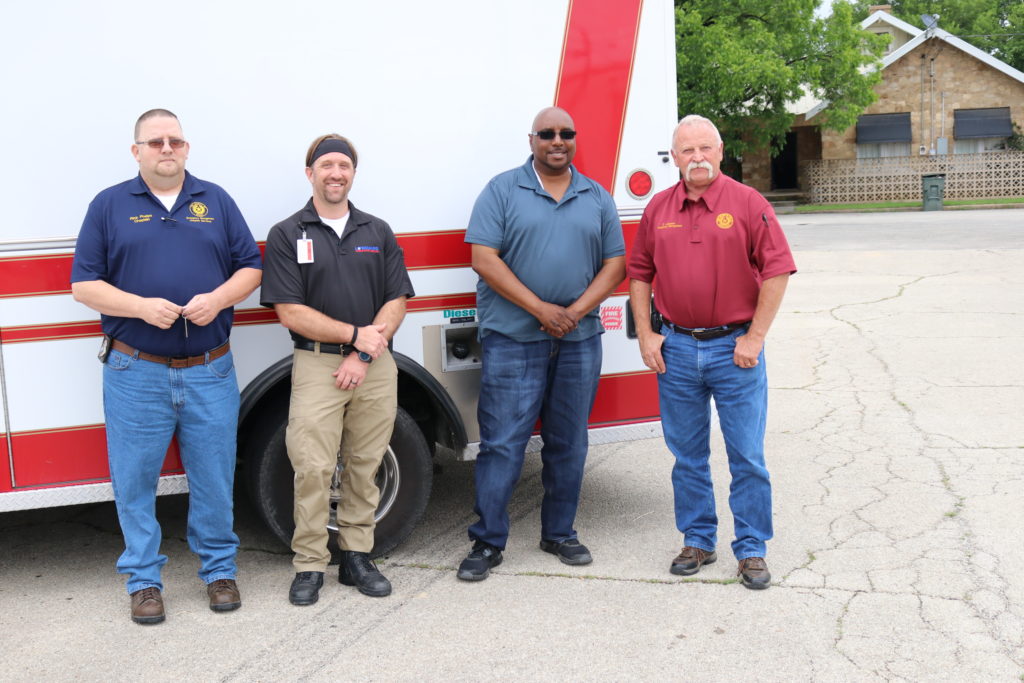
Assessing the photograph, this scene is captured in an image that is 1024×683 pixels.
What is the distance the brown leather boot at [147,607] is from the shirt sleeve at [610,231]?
7.71ft

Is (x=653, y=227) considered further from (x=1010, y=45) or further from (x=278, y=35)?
(x=1010, y=45)

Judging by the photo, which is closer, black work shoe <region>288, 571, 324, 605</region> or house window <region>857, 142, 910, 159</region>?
black work shoe <region>288, 571, 324, 605</region>

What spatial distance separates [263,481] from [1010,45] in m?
48.2

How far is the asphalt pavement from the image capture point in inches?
146

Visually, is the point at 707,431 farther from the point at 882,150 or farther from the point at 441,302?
the point at 882,150

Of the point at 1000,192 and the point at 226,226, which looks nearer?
the point at 226,226

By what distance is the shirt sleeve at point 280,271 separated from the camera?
413cm

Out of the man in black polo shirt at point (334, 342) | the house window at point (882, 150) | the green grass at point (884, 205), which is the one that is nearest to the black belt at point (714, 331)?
the man in black polo shirt at point (334, 342)

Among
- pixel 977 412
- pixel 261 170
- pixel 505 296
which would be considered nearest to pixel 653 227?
pixel 505 296

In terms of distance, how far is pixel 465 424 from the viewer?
4.88 m

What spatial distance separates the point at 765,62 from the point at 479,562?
26.2 m

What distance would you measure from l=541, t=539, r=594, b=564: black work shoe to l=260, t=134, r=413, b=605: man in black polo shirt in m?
0.83

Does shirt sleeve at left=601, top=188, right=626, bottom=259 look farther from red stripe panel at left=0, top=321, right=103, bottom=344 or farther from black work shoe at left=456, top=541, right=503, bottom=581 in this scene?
red stripe panel at left=0, top=321, right=103, bottom=344

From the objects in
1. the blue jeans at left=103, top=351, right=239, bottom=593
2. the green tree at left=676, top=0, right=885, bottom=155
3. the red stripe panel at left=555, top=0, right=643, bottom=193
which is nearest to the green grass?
the green tree at left=676, top=0, right=885, bottom=155
